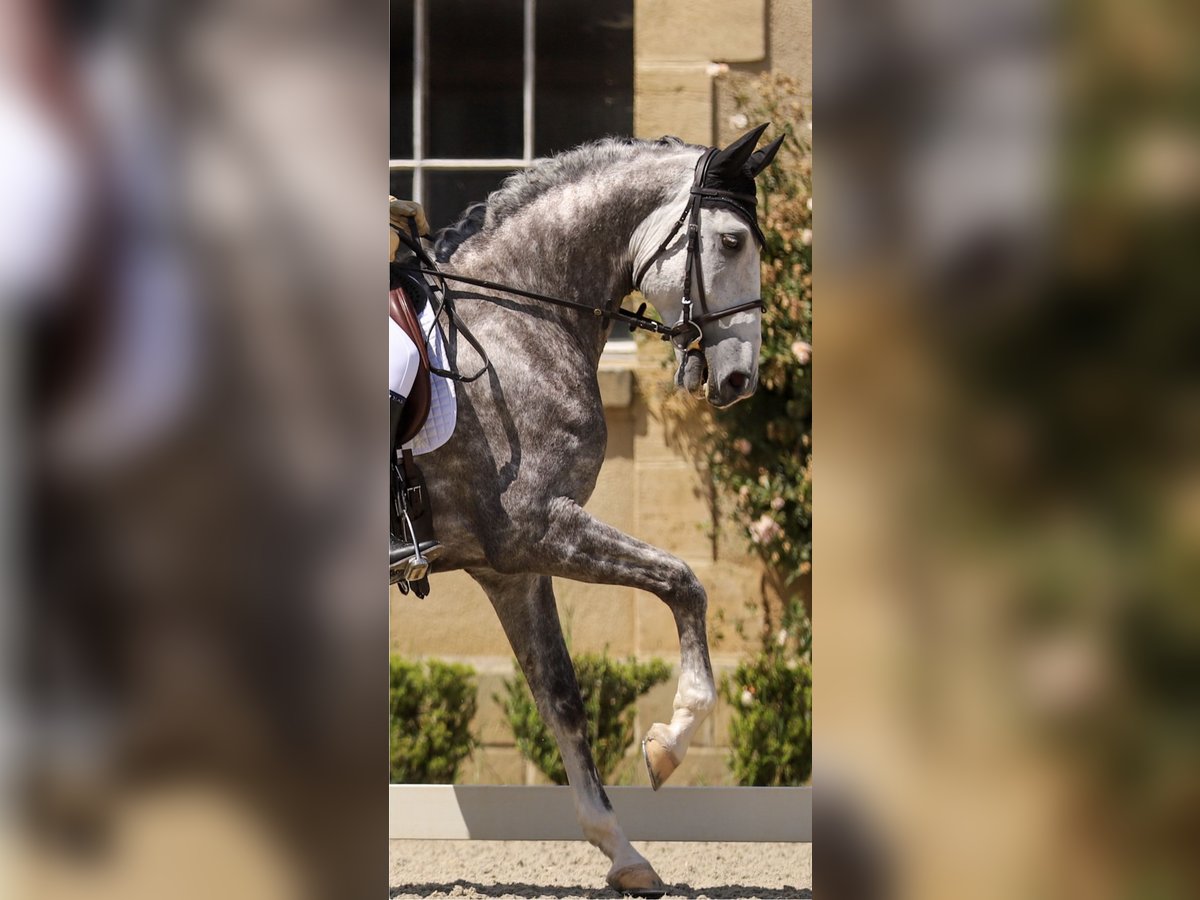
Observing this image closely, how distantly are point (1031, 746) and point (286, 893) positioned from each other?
79 cm

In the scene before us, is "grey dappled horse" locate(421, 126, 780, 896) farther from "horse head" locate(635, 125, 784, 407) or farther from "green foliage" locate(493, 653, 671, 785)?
"green foliage" locate(493, 653, 671, 785)

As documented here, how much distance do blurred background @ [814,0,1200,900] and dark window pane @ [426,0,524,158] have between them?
440 cm

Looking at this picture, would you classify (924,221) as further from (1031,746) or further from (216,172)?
(216,172)

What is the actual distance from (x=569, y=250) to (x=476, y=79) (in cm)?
216

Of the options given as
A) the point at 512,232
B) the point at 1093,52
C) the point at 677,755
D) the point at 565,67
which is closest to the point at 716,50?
the point at 565,67

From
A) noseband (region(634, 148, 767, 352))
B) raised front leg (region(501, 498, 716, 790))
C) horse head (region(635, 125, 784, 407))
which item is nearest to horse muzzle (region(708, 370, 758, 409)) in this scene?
horse head (region(635, 125, 784, 407))

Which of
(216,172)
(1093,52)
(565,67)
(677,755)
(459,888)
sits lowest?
(459,888)

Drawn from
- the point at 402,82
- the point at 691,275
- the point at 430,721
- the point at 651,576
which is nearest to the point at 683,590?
the point at 651,576

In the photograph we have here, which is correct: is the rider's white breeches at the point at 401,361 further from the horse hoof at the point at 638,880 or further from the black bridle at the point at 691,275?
the horse hoof at the point at 638,880

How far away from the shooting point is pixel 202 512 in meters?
1.49

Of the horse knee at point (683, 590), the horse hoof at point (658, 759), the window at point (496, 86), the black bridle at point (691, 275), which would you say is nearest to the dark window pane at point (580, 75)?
the window at point (496, 86)

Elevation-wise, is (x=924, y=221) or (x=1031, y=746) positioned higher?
(x=924, y=221)

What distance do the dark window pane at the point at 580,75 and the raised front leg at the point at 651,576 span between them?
8.10 ft

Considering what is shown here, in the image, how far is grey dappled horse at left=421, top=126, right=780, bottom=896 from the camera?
12.0 ft
